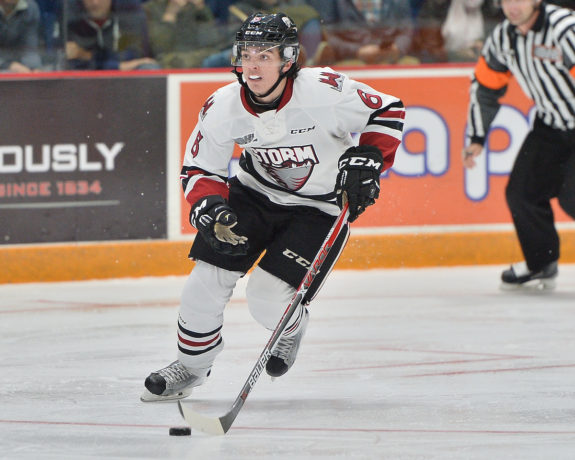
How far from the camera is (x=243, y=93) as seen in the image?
353 centimetres

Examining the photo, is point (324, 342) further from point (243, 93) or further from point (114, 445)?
point (114, 445)

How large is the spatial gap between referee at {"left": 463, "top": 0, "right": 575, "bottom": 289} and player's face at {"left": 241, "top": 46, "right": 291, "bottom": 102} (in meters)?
2.45

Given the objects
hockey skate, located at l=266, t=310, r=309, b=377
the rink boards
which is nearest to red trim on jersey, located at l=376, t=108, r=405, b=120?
hockey skate, located at l=266, t=310, r=309, b=377

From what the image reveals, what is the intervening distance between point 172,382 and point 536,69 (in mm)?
2900

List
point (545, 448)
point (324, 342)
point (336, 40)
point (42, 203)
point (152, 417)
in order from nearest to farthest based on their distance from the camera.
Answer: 1. point (545, 448)
2. point (152, 417)
3. point (324, 342)
4. point (42, 203)
5. point (336, 40)

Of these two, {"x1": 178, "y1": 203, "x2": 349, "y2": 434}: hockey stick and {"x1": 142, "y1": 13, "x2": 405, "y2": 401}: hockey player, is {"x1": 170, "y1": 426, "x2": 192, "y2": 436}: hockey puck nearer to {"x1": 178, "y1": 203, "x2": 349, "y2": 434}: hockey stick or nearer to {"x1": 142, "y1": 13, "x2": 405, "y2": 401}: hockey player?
{"x1": 178, "y1": 203, "x2": 349, "y2": 434}: hockey stick

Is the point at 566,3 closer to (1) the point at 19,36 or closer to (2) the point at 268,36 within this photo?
(1) the point at 19,36

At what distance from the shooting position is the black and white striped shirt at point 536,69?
566cm

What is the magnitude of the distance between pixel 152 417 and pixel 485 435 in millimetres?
883

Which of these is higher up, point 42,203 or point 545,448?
point 545,448

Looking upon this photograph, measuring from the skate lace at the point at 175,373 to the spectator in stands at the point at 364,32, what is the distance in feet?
10.2

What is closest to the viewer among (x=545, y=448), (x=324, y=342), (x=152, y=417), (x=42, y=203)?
(x=545, y=448)

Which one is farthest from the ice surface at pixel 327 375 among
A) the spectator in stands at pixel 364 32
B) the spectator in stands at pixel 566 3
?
the spectator in stands at pixel 566 3

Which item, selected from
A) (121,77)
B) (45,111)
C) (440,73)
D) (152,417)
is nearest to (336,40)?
(440,73)
